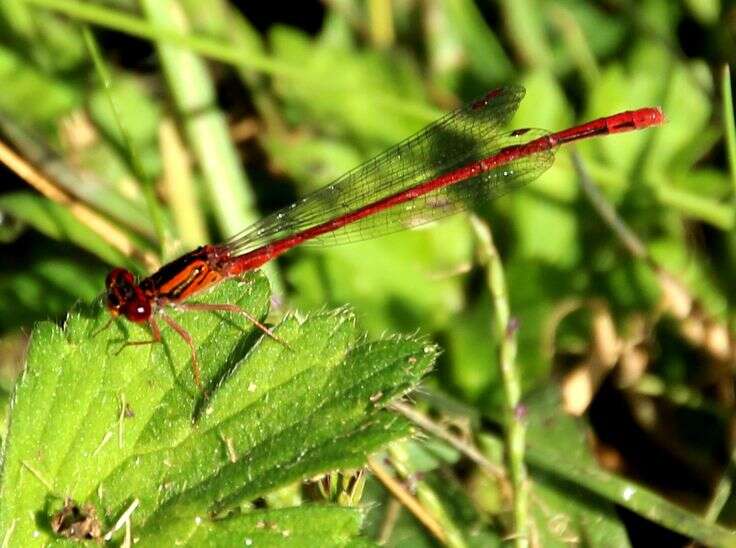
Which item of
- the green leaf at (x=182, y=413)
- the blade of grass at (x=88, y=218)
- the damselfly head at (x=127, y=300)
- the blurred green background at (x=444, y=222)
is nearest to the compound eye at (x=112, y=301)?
the damselfly head at (x=127, y=300)

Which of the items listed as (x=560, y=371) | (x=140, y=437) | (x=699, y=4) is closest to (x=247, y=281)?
(x=140, y=437)

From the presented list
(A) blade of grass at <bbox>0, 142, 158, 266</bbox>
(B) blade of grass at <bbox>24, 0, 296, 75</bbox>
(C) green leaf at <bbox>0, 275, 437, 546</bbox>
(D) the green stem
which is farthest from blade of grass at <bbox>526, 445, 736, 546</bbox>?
(B) blade of grass at <bbox>24, 0, 296, 75</bbox>

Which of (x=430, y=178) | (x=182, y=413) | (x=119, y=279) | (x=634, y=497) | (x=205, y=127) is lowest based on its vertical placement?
(x=634, y=497)

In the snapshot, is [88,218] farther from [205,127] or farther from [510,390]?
[510,390]

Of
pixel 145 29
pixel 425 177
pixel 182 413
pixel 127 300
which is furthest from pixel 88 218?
pixel 182 413

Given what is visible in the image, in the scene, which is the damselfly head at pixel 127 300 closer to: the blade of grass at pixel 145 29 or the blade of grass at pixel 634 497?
the blade of grass at pixel 145 29
